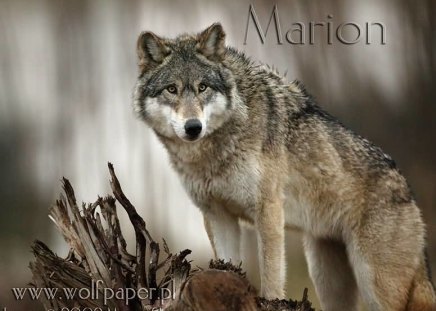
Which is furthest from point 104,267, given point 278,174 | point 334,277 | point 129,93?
point 129,93

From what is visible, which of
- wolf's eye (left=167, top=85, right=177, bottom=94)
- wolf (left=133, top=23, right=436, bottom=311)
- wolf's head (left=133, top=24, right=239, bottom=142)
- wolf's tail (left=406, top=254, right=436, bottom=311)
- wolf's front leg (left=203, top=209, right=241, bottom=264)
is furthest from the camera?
wolf's tail (left=406, top=254, right=436, bottom=311)

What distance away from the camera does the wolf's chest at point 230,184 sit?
6191 millimetres

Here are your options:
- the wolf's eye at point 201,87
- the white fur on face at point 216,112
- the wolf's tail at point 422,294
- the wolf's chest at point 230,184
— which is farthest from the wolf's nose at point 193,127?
the wolf's tail at point 422,294

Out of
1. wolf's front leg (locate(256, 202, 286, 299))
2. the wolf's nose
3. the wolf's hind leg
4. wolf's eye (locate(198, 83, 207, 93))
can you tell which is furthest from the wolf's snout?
the wolf's hind leg

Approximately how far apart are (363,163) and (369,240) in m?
0.67

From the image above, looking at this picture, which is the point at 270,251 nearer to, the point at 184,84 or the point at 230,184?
the point at 230,184

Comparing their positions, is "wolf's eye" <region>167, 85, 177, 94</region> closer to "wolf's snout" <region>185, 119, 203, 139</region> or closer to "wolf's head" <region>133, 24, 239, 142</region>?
"wolf's head" <region>133, 24, 239, 142</region>

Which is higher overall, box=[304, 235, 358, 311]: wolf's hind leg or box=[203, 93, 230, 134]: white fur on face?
box=[203, 93, 230, 134]: white fur on face

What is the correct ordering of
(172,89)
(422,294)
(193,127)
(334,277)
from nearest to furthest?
1. (193,127)
2. (172,89)
3. (422,294)
4. (334,277)

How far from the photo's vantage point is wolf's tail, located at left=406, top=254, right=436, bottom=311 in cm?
677

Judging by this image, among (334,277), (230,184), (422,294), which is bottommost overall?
(422,294)

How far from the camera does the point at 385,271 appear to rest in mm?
6691

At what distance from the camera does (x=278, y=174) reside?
251 inches

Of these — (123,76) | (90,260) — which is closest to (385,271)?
(90,260)
